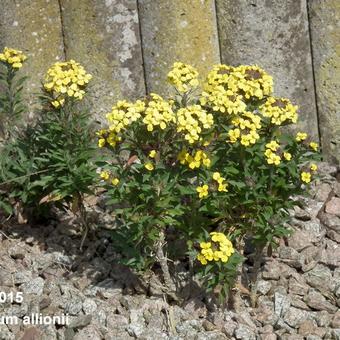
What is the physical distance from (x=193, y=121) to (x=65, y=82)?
829 millimetres

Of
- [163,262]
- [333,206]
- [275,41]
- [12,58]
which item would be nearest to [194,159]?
[163,262]

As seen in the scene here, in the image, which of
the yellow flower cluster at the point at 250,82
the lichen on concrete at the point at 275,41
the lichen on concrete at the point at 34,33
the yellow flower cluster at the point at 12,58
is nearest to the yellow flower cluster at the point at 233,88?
the yellow flower cluster at the point at 250,82

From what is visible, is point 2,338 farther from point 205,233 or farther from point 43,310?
point 205,233

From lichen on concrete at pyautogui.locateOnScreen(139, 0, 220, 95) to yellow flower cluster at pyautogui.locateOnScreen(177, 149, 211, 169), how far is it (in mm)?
1620

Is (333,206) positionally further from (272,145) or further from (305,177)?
(272,145)

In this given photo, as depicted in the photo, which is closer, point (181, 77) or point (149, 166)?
point (149, 166)

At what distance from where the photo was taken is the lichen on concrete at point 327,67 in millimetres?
5723

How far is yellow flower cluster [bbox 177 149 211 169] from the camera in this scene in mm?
4348

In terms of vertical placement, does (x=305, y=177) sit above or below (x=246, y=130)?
below

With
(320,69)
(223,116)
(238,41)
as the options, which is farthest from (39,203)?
(320,69)

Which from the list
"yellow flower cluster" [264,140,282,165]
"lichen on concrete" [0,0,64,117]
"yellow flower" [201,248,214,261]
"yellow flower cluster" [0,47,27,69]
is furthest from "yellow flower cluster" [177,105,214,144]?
"lichen on concrete" [0,0,64,117]

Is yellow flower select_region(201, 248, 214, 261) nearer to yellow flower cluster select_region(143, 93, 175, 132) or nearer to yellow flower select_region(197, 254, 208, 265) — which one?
yellow flower select_region(197, 254, 208, 265)

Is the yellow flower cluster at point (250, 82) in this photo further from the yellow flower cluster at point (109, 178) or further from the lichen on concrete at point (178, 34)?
the lichen on concrete at point (178, 34)

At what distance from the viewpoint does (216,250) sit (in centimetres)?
431
